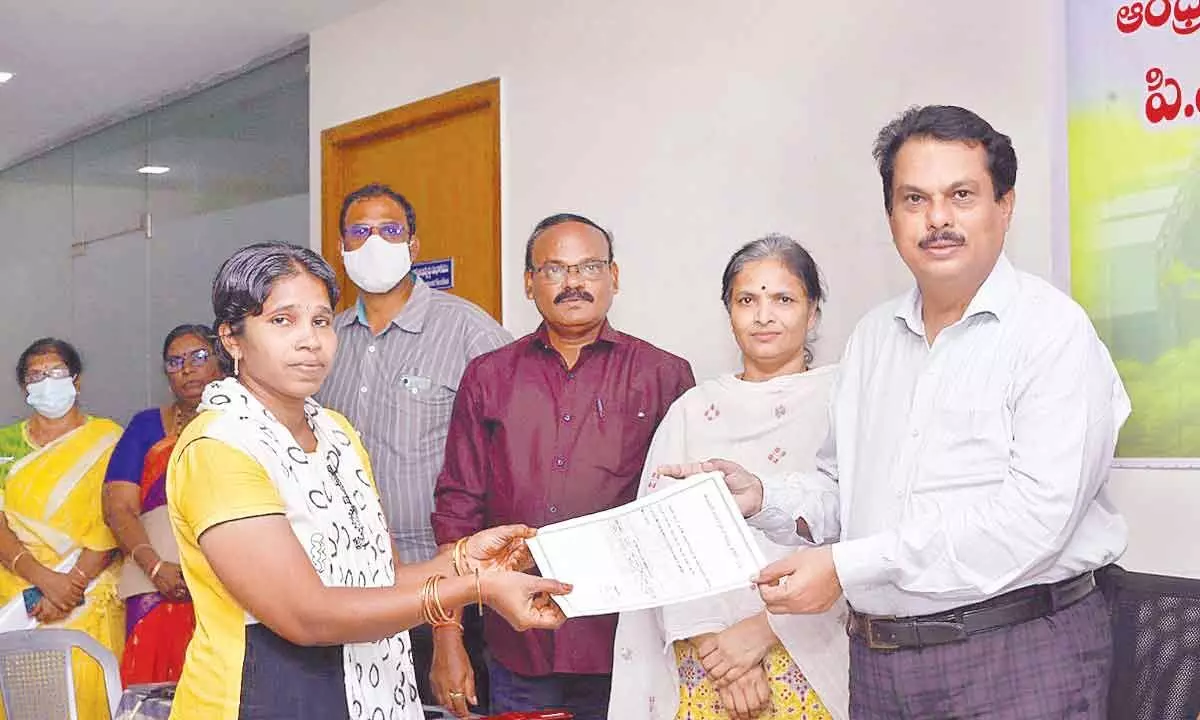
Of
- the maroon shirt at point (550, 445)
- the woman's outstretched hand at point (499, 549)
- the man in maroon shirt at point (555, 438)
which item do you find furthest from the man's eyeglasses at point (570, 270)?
the woman's outstretched hand at point (499, 549)

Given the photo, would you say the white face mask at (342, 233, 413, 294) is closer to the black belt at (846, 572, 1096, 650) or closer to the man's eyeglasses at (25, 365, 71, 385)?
the man's eyeglasses at (25, 365, 71, 385)

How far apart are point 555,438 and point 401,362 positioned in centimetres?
72

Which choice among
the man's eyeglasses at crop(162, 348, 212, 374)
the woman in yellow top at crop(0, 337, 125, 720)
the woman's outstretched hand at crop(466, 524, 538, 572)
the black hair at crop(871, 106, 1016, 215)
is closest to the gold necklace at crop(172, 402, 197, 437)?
the man's eyeglasses at crop(162, 348, 212, 374)

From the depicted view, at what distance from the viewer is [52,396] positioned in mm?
4832

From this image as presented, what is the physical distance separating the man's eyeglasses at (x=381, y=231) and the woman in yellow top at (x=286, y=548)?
4.99 ft

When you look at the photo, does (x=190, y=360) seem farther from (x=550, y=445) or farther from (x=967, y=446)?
(x=967, y=446)

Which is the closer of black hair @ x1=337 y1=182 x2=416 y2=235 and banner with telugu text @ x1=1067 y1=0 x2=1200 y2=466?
banner with telugu text @ x1=1067 y1=0 x2=1200 y2=466

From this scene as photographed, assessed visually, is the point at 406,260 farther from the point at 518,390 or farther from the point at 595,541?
the point at 595,541

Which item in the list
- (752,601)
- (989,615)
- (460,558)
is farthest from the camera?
(752,601)

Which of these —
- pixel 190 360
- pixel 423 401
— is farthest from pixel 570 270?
pixel 190 360

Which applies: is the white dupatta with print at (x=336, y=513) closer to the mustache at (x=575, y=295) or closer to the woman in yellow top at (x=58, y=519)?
the mustache at (x=575, y=295)

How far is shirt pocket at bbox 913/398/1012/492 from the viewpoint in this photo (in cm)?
200

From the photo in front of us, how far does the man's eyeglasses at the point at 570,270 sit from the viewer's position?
3.16 m

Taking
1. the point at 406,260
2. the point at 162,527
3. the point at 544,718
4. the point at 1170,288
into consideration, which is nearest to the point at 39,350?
the point at 162,527
